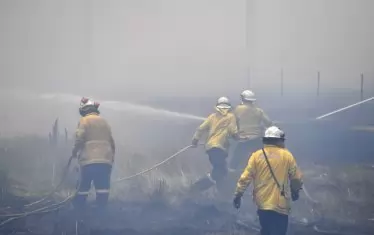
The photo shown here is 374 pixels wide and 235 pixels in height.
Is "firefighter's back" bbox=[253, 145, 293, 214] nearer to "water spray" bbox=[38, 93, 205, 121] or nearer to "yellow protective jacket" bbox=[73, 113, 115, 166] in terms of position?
"water spray" bbox=[38, 93, 205, 121]

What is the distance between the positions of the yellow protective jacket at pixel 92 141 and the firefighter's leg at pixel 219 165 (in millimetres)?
1729

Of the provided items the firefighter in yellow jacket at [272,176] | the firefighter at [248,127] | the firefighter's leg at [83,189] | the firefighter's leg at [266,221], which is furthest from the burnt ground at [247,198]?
the firefighter in yellow jacket at [272,176]

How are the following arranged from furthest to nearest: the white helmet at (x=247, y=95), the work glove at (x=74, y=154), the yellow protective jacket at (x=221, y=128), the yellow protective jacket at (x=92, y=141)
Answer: the white helmet at (x=247, y=95)
the yellow protective jacket at (x=221, y=128)
the work glove at (x=74, y=154)
the yellow protective jacket at (x=92, y=141)

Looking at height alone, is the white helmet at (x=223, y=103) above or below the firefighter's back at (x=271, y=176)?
above

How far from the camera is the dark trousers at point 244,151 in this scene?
415 inches

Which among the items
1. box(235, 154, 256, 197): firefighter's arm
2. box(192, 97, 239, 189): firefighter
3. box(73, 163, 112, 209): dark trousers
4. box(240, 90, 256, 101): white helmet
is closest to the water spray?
box(192, 97, 239, 189): firefighter

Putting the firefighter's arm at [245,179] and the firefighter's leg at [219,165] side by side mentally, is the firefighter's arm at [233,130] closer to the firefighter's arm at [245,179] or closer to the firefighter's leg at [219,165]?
the firefighter's leg at [219,165]

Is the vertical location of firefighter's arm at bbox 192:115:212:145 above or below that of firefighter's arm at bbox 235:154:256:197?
above

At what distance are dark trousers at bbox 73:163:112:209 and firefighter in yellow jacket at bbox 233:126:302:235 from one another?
274cm

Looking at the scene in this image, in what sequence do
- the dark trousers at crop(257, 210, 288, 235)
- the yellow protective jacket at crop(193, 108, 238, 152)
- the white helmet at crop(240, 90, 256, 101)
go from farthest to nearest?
1. the white helmet at crop(240, 90, 256, 101)
2. the yellow protective jacket at crop(193, 108, 238, 152)
3. the dark trousers at crop(257, 210, 288, 235)

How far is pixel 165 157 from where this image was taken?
1082 centimetres

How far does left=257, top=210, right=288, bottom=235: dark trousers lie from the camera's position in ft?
28.8

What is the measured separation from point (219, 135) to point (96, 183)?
2.20 m

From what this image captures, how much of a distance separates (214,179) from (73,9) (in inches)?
149
